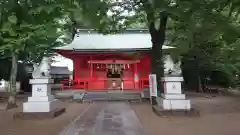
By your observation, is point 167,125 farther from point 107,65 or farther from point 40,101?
point 107,65

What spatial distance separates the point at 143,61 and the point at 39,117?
16953mm

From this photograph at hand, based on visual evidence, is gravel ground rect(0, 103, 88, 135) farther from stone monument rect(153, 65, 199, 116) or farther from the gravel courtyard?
stone monument rect(153, 65, 199, 116)

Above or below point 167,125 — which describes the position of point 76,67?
above

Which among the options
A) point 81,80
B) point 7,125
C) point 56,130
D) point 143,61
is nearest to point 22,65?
point 81,80

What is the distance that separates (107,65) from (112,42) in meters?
2.20

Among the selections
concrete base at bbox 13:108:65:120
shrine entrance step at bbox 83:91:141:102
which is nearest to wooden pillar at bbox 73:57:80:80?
shrine entrance step at bbox 83:91:141:102

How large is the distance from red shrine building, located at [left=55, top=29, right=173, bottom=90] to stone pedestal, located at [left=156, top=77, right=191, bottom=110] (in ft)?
41.2

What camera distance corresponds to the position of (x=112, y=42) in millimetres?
28250

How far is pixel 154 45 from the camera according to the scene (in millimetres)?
17234

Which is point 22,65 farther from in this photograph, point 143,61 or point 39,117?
point 39,117

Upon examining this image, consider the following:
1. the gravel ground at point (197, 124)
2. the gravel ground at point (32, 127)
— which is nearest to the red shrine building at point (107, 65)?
the gravel ground at point (197, 124)

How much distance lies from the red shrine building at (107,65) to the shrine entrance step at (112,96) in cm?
309

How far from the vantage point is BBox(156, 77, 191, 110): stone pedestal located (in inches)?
516

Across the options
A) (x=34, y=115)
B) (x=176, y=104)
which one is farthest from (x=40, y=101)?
(x=176, y=104)
